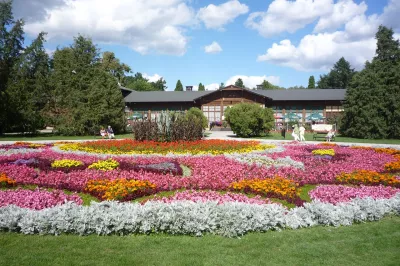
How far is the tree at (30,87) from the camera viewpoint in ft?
96.1

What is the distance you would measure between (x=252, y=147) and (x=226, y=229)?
10.5 meters

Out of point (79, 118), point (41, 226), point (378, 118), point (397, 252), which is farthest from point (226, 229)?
point (79, 118)

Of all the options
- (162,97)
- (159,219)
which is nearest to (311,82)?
(162,97)

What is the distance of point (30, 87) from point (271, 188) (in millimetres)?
29566

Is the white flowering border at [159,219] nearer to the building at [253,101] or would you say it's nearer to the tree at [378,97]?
the tree at [378,97]

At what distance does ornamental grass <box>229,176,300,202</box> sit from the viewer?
723 cm

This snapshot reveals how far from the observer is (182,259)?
4426 millimetres

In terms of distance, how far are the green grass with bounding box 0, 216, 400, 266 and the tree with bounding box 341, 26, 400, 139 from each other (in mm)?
24791

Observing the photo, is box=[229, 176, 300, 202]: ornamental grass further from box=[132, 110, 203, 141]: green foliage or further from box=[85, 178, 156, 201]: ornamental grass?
box=[132, 110, 203, 141]: green foliage

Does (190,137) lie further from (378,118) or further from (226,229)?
(378,118)

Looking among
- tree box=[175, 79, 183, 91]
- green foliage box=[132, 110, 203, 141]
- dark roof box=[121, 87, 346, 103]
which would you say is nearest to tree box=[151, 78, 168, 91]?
tree box=[175, 79, 183, 91]

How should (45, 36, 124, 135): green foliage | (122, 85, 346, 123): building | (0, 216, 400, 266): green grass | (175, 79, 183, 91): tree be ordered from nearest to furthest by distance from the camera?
(0, 216, 400, 266): green grass, (45, 36, 124, 135): green foliage, (122, 85, 346, 123): building, (175, 79, 183, 91): tree

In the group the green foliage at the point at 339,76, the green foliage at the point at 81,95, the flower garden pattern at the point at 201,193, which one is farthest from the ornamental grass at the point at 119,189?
the green foliage at the point at 339,76

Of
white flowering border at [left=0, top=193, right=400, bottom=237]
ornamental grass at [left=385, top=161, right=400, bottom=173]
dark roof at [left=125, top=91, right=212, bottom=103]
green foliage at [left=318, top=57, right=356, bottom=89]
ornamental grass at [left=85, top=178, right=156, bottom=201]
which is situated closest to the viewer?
white flowering border at [left=0, top=193, right=400, bottom=237]
